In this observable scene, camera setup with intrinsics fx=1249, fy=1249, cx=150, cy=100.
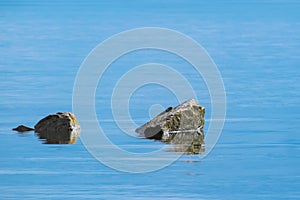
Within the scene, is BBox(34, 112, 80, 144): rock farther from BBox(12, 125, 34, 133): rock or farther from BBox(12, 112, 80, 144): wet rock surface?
BBox(12, 125, 34, 133): rock

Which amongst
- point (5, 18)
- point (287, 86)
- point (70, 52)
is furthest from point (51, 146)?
point (5, 18)

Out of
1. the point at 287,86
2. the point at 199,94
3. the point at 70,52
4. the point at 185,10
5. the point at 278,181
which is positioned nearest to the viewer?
the point at 278,181

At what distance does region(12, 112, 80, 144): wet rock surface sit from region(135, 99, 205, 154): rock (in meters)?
0.96

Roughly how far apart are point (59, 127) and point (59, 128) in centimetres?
2

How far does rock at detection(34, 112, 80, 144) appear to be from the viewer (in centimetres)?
1774

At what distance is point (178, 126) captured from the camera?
17.9 meters

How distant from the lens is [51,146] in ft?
55.6

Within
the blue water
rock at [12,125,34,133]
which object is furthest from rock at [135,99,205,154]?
rock at [12,125,34,133]

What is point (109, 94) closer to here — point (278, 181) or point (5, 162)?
point (5, 162)

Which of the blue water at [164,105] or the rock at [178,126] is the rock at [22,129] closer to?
the blue water at [164,105]

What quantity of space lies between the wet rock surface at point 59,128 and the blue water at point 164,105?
0.42 meters

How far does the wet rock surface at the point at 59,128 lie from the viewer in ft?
58.1

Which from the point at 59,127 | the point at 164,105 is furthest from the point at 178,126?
the point at 164,105

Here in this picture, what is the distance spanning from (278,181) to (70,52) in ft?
56.5
